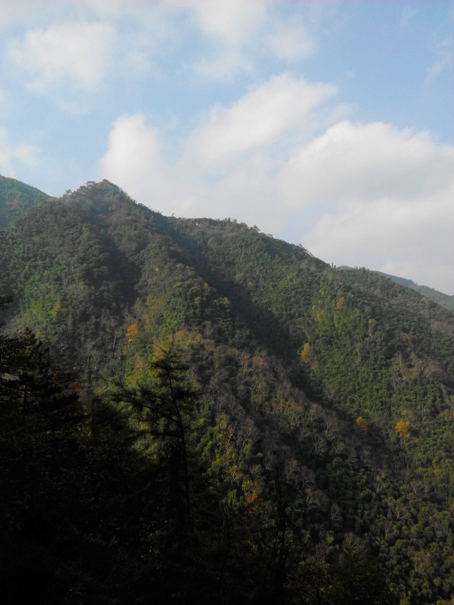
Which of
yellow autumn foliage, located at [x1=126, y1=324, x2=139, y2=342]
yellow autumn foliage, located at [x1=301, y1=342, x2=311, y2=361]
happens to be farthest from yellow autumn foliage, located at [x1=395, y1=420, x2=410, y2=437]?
yellow autumn foliage, located at [x1=126, y1=324, x2=139, y2=342]

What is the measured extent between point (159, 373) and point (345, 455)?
40.0m

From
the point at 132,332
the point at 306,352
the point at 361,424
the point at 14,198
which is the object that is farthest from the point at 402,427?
the point at 14,198

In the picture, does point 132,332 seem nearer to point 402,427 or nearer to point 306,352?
point 306,352

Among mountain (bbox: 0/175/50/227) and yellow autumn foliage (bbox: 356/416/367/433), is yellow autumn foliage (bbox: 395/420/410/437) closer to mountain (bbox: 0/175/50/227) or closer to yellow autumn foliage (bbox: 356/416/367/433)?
yellow autumn foliage (bbox: 356/416/367/433)

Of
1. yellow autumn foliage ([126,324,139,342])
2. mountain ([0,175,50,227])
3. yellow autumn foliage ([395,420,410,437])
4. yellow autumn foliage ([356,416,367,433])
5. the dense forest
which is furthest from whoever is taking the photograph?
mountain ([0,175,50,227])

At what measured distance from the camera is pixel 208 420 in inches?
1384

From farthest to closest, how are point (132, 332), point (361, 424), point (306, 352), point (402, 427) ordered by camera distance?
point (306, 352)
point (132, 332)
point (361, 424)
point (402, 427)

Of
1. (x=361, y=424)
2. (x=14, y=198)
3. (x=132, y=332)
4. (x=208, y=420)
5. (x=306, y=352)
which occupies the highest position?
(x=14, y=198)

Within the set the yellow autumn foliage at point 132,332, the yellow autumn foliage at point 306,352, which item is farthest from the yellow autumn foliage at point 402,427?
the yellow autumn foliage at point 132,332

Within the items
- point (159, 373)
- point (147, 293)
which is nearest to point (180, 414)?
point (159, 373)

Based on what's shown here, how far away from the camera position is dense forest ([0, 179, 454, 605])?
6.72 metres

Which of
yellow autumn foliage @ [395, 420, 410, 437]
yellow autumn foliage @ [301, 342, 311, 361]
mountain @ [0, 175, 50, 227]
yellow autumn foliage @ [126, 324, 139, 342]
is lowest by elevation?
yellow autumn foliage @ [395, 420, 410, 437]

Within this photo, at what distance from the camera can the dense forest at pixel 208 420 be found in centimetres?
672

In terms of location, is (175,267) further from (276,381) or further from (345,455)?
(345,455)
